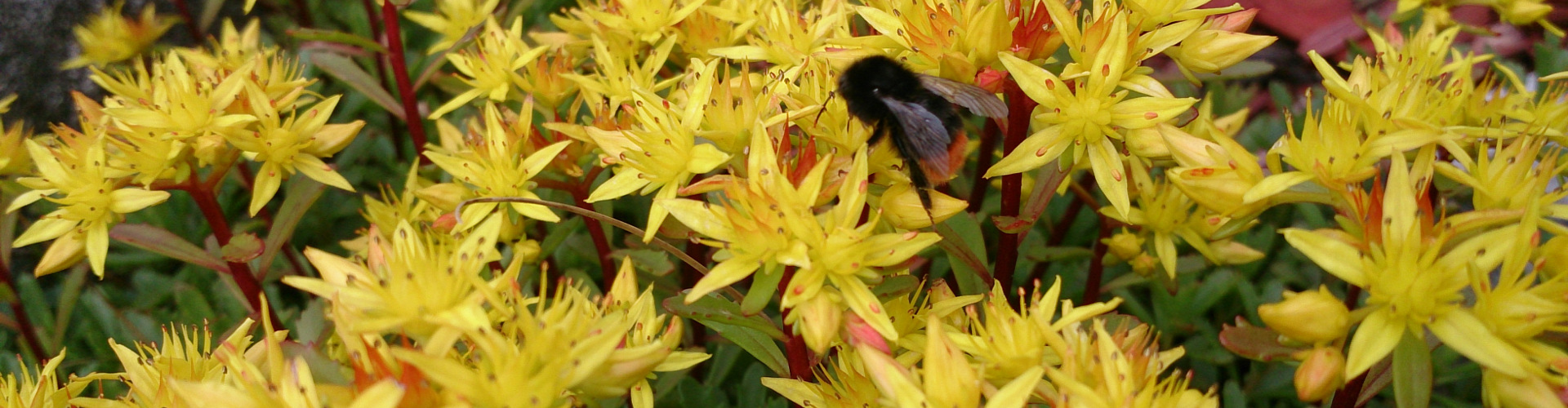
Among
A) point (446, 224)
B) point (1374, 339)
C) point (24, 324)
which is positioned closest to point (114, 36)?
point (24, 324)

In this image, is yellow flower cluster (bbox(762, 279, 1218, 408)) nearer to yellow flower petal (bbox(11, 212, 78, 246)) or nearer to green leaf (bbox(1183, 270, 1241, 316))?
green leaf (bbox(1183, 270, 1241, 316))

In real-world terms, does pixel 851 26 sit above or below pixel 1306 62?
above

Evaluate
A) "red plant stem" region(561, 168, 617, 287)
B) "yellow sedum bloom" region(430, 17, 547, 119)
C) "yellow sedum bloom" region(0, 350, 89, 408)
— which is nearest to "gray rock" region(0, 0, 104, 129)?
"yellow sedum bloom" region(430, 17, 547, 119)

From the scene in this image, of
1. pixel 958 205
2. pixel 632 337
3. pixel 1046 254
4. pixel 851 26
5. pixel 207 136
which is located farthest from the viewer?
pixel 851 26

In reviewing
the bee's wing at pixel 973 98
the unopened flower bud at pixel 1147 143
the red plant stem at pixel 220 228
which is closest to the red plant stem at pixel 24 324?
the red plant stem at pixel 220 228

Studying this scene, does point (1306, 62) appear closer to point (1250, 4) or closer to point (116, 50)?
point (1250, 4)

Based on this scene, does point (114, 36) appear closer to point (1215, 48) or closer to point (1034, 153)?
point (1034, 153)

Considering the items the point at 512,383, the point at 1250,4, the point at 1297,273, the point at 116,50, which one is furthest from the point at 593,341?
the point at 1250,4
